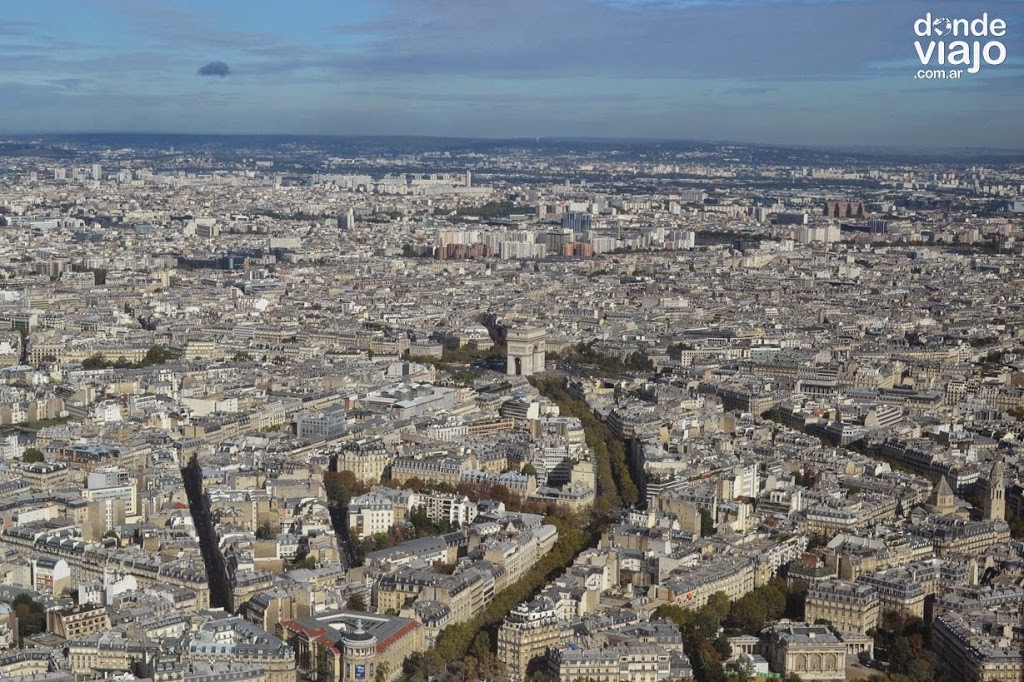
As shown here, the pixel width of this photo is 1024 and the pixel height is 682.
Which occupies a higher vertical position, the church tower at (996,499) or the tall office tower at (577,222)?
the tall office tower at (577,222)

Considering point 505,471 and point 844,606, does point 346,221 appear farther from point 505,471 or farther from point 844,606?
point 844,606

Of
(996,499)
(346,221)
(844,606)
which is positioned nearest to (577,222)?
(346,221)

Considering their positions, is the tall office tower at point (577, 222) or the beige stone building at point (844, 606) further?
the tall office tower at point (577, 222)

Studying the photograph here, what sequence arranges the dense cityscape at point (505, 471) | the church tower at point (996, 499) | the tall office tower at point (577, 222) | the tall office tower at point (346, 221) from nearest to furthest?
the dense cityscape at point (505, 471)
the church tower at point (996, 499)
the tall office tower at point (577, 222)
the tall office tower at point (346, 221)

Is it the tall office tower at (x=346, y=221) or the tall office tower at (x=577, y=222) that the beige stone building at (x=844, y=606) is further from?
the tall office tower at (x=346, y=221)

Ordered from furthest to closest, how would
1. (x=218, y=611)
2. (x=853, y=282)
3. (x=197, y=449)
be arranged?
1. (x=853, y=282)
2. (x=197, y=449)
3. (x=218, y=611)

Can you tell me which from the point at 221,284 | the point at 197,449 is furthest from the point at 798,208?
the point at 197,449

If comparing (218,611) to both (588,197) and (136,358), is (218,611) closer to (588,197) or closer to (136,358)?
(136,358)

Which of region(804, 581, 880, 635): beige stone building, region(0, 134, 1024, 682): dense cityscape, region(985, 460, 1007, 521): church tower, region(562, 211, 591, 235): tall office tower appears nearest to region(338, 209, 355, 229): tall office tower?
region(562, 211, 591, 235): tall office tower

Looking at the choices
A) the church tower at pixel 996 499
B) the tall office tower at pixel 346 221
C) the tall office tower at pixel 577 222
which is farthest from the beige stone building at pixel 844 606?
the tall office tower at pixel 346 221
